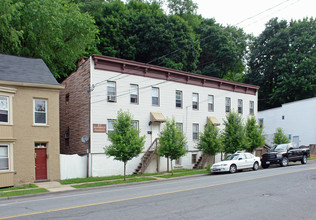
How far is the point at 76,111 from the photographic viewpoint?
2464 centimetres

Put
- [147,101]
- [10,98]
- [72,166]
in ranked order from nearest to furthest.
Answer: [10,98], [72,166], [147,101]

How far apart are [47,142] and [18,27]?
1588cm

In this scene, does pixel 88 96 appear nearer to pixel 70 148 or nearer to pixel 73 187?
pixel 70 148

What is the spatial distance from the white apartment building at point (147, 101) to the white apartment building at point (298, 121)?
14002 mm

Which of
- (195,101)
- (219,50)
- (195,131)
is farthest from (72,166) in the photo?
(219,50)

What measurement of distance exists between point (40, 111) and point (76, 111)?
4832 mm

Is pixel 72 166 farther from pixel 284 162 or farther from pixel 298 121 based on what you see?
pixel 298 121

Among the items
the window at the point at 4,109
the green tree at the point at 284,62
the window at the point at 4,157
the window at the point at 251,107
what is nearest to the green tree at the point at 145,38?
the window at the point at 251,107

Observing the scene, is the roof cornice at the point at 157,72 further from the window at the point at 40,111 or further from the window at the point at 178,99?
the window at the point at 40,111

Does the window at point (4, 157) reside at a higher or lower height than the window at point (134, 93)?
lower

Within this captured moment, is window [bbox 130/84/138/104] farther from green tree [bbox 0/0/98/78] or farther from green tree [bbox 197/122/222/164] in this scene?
green tree [bbox 0/0/98/78]

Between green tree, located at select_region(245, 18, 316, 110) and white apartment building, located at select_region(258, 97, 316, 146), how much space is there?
6030 millimetres

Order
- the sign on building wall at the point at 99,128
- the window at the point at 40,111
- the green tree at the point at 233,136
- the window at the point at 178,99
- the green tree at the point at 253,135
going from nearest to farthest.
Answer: the window at the point at 40,111 → the sign on building wall at the point at 99,128 → the green tree at the point at 233,136 → the window at the point at 178,99 → the green tree at the point at 253,135

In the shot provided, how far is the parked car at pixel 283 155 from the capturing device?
2495cm
